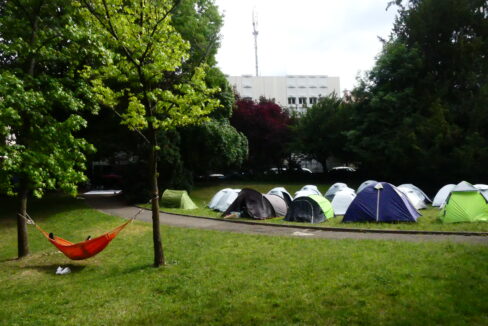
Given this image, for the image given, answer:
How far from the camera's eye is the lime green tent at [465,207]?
13.2 m

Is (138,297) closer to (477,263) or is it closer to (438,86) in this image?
(477,263)

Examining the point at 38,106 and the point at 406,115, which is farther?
the point at 406,115

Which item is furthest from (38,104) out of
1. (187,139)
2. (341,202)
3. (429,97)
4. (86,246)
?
(429,97)

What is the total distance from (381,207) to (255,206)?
17.5 feet

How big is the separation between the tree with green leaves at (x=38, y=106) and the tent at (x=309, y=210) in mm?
8443

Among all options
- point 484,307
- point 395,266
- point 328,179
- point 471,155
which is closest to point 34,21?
point 395,266

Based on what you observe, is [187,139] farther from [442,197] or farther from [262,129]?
[262,129]

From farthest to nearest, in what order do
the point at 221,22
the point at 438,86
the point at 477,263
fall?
the point at 438,86 → the point at 221,22 → the point at 477,263

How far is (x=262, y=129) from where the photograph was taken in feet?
125

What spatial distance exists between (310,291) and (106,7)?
6936 millimetres

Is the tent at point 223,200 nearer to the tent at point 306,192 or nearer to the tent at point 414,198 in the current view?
the tent at point 306,192

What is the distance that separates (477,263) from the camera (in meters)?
7.46

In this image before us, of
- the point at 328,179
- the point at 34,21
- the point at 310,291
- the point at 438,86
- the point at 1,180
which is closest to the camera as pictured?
the point at 310,291

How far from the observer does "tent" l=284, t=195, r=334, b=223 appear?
14.9m
